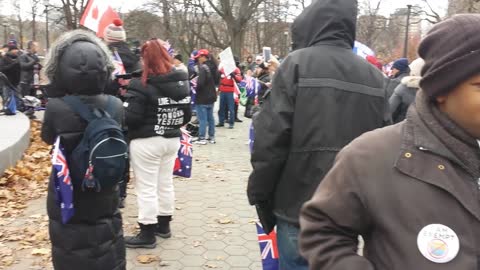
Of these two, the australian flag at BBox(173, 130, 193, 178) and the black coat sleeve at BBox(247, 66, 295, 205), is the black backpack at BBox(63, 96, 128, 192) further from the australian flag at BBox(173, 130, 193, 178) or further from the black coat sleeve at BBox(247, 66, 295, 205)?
the australian flag at BBox(173, 130, 193, 178)

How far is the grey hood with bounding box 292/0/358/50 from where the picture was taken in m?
2.44

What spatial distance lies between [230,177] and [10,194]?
3.13 meters

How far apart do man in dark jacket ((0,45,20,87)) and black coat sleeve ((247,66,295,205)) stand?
10596 mm

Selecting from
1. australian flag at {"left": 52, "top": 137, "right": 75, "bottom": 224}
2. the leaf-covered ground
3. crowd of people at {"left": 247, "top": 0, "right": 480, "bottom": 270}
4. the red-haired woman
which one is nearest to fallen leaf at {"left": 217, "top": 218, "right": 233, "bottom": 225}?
the red-haired woman

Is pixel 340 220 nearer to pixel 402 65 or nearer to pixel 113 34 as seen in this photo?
pixel 113 34

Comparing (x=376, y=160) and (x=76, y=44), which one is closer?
(x=376, y=160)

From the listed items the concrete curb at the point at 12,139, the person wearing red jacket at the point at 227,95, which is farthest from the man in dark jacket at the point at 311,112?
the person wearing red jacket at the point at 227,95

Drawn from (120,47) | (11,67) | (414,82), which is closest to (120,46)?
(120,47)

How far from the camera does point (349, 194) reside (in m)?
1.39

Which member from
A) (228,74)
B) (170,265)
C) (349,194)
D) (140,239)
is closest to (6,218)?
(140,239)

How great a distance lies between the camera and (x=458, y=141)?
1337mm

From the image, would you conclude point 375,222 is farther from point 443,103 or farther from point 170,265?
point 170,265

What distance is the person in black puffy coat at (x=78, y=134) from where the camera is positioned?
9.12 feet

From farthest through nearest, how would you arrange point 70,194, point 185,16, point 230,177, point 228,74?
point 185,16, point 228,74, point 230,177, point 70,194
